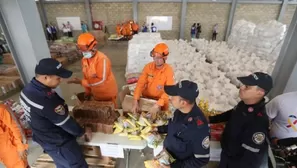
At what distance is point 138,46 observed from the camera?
17.3ft

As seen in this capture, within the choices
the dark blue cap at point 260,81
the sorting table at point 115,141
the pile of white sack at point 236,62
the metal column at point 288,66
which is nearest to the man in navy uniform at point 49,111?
the sorting table at point 115,141

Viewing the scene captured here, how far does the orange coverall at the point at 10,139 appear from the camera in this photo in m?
2.08

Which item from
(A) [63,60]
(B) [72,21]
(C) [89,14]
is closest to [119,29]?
(C) [89,14]

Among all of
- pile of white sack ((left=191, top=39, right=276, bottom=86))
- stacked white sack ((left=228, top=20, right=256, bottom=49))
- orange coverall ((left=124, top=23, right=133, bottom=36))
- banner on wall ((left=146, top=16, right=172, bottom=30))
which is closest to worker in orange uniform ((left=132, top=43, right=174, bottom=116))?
pile of white sack ((left=191, top=39, right=276, bottom=86))

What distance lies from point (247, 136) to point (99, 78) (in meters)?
2.24

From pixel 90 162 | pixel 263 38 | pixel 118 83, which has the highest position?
pixel 263 38

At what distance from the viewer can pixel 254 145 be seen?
1729 millimetres

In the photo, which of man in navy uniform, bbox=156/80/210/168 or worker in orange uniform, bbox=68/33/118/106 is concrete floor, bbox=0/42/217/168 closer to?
worker in orange uniform, bbox=68/33/118/106

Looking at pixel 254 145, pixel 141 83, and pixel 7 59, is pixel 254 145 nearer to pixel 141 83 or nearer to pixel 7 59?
pixel 141 83

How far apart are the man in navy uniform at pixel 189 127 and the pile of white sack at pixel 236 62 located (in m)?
3.80

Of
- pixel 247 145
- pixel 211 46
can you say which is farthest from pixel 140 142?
pixel 211 46

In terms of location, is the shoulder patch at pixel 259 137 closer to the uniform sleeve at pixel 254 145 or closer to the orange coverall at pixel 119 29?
the uniform sleeve at pixel 254 145

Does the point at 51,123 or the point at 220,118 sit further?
the point at 220,118

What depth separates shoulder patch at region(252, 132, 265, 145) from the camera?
5.56 feet
